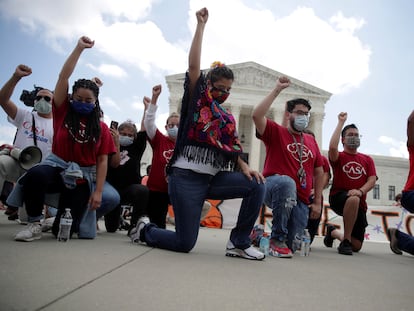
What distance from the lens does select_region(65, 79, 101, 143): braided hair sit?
294 centimetres

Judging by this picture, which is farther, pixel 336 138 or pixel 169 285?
pixel 336 138

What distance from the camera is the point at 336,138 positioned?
4109mm

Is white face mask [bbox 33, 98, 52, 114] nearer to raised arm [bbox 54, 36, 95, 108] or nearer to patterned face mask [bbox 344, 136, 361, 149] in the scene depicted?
raised arm [bbox 54, 36, 95, 108]

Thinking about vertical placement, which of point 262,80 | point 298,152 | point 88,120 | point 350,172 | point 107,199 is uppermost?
point 262,80

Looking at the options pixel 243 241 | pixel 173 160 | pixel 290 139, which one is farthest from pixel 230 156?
pixel 290 139

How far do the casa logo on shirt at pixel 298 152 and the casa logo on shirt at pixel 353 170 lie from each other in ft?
3.92

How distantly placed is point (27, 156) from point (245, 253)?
284cm

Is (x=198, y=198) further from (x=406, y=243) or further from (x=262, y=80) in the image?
(x=262, y=80)

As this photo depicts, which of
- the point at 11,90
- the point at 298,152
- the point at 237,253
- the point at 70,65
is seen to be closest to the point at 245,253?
the point at 237,253

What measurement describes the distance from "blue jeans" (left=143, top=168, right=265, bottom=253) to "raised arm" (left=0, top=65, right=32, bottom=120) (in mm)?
1841

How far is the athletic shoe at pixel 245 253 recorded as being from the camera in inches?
102

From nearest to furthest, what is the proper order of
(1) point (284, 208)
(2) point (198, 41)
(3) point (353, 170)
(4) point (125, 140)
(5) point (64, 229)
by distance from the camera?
(2) point (198, 41) < (5) point (64, 229) < (1) point (284, 208) < (4) point (125, 140) < (3) point (353, 170)

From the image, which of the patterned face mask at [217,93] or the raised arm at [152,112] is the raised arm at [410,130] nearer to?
the patterned face mask at [217,93]

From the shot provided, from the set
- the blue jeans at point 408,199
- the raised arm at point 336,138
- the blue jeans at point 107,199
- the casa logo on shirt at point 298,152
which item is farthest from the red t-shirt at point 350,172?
the blue jeans at point 107,199
